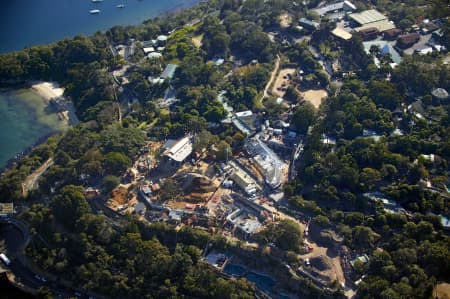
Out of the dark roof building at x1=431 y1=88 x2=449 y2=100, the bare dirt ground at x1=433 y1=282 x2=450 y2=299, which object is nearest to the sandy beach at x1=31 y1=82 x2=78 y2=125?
the dark roof building at x1=431 y1=88 x2=449 y2=100

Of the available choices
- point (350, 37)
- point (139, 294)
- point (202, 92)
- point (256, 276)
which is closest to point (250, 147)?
point (202, 92)

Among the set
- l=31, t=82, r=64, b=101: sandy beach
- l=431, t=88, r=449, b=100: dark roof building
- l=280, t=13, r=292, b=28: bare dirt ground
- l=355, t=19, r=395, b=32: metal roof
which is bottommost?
l=31, t=82, r=64, b=101: sandy beach

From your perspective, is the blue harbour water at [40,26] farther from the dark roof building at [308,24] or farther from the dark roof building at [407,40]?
the dark roof building at [407,40]

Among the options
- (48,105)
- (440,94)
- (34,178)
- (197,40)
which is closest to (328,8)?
(197,40)

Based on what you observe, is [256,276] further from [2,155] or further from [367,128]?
[2,155]

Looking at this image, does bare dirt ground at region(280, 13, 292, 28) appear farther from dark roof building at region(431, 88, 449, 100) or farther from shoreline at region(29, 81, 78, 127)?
shoreline at region(29, 81, 78, 127)

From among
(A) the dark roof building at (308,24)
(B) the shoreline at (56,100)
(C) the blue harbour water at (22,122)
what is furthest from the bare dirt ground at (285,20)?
(C) the blue harbour water at (22,122)
